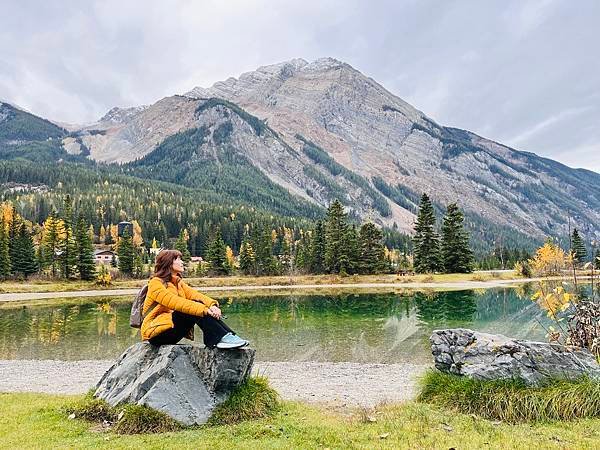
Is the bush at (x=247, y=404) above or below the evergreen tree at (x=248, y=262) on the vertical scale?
below

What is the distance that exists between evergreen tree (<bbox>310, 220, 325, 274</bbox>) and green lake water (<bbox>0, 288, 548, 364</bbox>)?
3175 cm

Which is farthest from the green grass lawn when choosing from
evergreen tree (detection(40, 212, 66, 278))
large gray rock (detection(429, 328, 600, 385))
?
evergreen tree (detection(40, 212, 66, 278))

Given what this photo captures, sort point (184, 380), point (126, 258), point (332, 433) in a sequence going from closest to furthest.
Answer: point (332, 433) < point (184, 380) < point (126, 258)

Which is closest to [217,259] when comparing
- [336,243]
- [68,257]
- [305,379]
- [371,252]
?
[68,257]

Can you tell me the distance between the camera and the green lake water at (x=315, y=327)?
2106 cm

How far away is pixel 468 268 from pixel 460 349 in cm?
6677

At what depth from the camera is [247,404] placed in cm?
785

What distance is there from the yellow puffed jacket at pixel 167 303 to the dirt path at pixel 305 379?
14.8ft

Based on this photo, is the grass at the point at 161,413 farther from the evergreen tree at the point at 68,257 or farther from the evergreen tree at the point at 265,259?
the evergreen tree at the point at 265,259

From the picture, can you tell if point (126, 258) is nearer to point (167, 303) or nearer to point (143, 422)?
point (167, 303)

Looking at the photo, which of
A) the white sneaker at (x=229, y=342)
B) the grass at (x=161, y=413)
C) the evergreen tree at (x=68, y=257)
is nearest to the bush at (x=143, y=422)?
the grass at (x=161, y=413)

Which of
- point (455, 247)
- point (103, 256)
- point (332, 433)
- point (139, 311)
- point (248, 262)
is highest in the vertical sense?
point (103, 256)

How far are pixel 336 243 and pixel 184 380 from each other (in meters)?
66.3

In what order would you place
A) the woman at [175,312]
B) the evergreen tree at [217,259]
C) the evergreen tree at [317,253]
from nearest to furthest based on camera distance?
1. the woman at [175,312]
2. the evergreen tree at [317,253]
3. the evergreen tree at [217,259]
